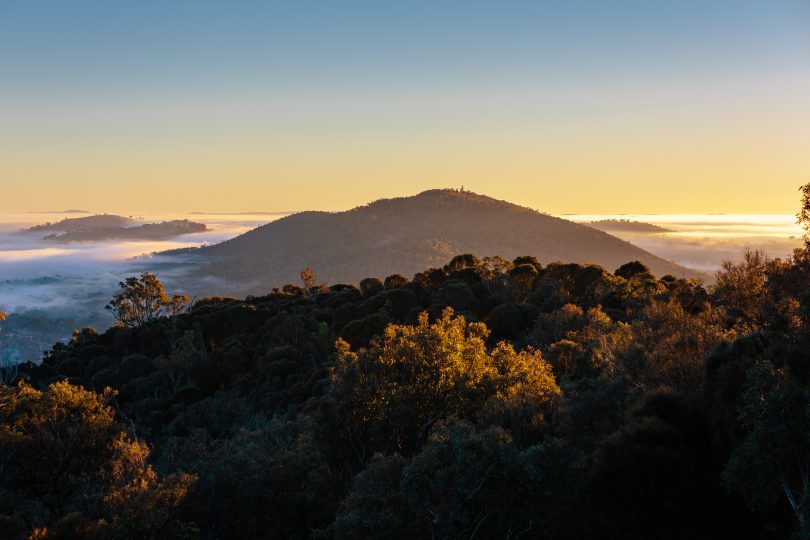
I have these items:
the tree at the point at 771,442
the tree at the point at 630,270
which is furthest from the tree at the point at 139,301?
the tree at the point at 771,442

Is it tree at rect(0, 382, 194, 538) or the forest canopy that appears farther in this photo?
tree at rect(0, 382, 194, 538)

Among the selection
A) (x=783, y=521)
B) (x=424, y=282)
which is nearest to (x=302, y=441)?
(x=783, y=521)

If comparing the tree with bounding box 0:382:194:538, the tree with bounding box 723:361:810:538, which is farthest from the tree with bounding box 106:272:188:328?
the tree with bounding box 723:361:810:538

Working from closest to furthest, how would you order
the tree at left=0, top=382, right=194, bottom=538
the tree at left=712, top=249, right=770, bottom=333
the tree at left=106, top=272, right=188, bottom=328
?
the tree at left=0, top=382, right=194, bottom=538 → the tree at left=712, top=249, right=770, bottom=333 → the tree at left=106, top=272, right=188, bottom=328

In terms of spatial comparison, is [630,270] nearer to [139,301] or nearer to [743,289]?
[743,289]

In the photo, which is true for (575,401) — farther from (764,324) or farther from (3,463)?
(3,463)

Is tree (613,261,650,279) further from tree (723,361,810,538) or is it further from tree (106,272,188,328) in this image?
tree (723,361,810,538)

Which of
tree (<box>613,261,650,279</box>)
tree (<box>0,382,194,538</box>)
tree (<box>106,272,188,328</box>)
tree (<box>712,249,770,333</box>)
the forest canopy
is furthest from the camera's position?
tree (<box>106,272,188,328</box>)

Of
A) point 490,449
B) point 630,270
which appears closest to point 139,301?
point 630,270

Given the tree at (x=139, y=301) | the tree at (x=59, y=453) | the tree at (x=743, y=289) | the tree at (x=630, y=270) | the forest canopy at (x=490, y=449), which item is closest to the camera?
the forest canopy at (x=490, y=449)

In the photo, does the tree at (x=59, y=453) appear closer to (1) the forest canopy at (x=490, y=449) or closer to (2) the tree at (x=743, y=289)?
(1) the forest canopy at (x=490, y=449)

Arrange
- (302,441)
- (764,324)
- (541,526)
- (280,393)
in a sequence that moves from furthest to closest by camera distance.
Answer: (280,393) → (302,441) → (764,324) → (541,526)
